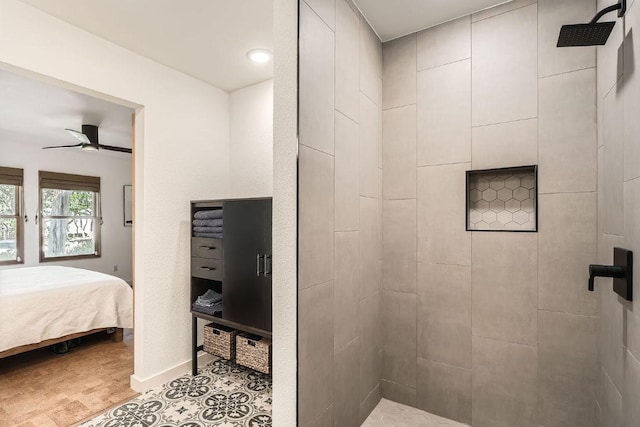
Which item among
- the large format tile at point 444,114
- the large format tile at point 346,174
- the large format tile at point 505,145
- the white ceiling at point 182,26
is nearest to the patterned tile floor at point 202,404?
the large format tile at point 346,174

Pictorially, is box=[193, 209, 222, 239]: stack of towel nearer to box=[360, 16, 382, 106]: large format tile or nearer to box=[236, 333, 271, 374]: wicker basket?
box=[236, 333, 271, 374]: wicker basket

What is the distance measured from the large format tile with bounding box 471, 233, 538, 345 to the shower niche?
85 mm

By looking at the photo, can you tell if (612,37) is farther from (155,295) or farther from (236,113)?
(155,295)

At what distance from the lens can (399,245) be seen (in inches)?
80.8

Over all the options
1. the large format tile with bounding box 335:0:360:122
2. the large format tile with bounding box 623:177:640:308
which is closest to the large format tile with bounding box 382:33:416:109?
Answer: the large format tile with bounding box 335:0:360:122

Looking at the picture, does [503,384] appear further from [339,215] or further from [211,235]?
[211,235]

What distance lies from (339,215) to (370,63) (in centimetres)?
102

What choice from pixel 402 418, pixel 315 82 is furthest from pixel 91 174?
pixel 402 418

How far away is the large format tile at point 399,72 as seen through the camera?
201 cm

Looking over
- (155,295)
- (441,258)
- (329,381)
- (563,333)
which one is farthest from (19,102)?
(563,333)

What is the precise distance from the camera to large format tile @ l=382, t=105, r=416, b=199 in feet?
6.57

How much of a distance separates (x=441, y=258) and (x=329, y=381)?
951 mm

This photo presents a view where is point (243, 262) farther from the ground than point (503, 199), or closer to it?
closer to it

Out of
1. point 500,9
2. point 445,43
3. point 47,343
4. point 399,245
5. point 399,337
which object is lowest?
point 47,343
